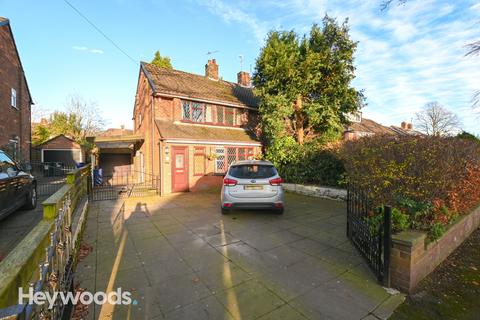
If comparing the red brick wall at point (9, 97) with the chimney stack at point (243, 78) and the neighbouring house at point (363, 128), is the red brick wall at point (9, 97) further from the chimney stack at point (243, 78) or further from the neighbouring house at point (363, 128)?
the neighbouring house at point (363, 128)

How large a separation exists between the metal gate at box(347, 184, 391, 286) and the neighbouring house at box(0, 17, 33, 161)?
55.5 feet

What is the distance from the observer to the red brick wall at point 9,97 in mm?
12758

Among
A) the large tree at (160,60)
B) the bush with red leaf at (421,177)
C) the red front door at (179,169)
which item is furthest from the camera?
the large tree at (160,60)

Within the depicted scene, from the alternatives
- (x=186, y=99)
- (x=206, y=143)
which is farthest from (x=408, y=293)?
(x=186, y=99)

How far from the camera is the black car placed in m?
5.45

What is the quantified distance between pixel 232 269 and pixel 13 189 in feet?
→ 20.5

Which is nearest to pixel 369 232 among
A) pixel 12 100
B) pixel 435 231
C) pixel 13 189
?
pixel 435 231

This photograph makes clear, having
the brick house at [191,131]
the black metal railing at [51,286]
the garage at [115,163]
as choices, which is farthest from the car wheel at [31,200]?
the garage at [115,163]

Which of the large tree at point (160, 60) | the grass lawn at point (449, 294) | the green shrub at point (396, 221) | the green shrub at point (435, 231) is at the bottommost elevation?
the grass lawn at point (449, 294)

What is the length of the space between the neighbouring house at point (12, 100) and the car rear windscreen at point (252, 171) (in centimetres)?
1377

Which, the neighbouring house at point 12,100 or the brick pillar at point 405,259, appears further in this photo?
the neighbouring house at point 12,100

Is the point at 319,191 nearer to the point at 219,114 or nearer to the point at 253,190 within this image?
the point at 253,190

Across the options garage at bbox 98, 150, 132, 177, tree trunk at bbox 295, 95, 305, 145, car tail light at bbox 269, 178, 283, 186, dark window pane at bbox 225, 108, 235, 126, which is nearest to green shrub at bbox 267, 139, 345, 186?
tree trunk at bbox 295, 95, 305, 145

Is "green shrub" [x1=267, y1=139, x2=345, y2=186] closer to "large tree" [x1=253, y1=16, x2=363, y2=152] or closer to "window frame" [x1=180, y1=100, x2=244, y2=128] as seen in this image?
"large tree" [x1=253, y1=16, x2=363, y2=152]
